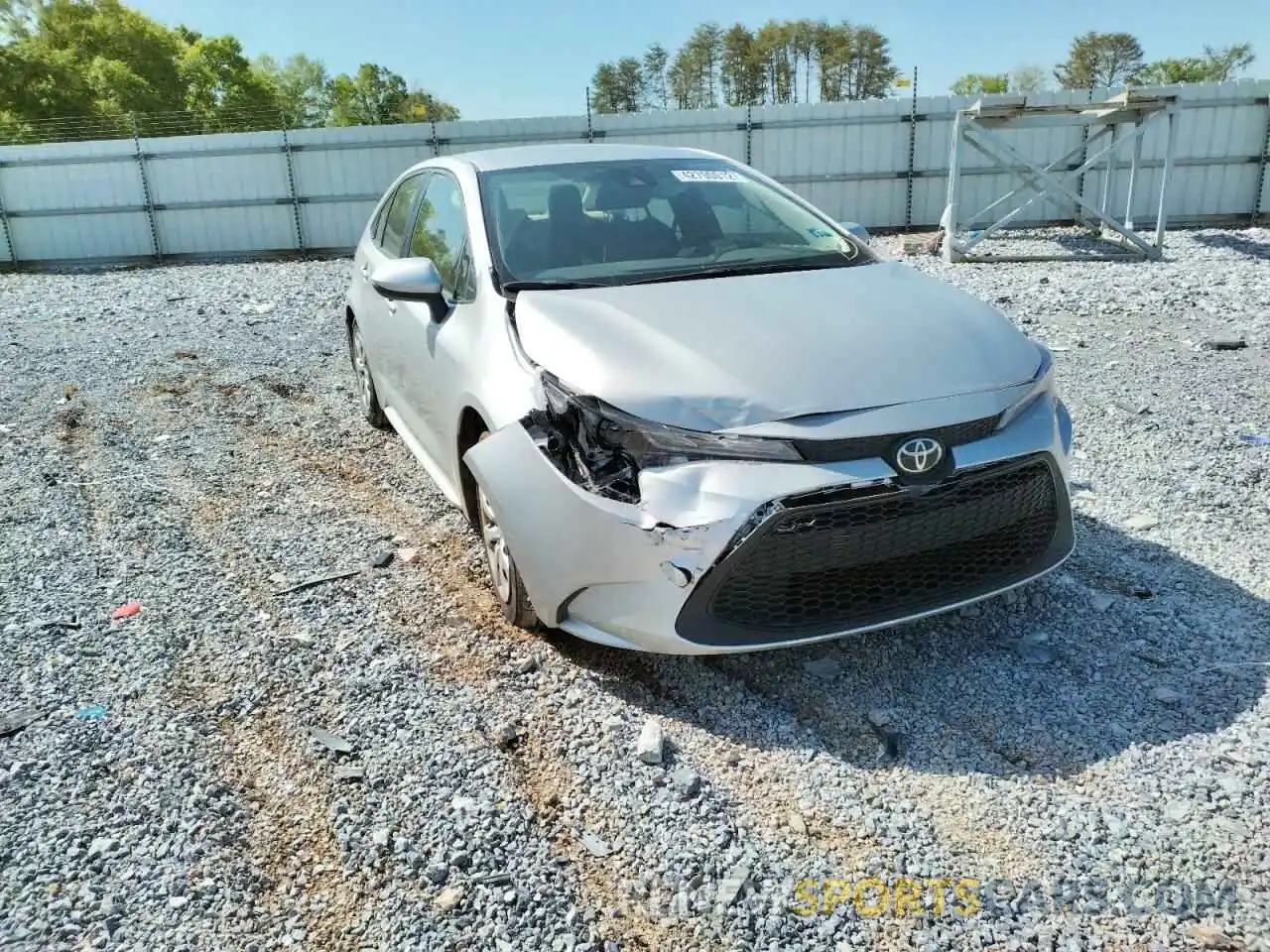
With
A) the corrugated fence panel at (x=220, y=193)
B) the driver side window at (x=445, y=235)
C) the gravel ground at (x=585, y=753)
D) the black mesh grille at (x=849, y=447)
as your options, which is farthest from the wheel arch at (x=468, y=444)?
the corrugated fence panel at (x=220, y=193)

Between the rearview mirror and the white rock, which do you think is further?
the rearview mirror

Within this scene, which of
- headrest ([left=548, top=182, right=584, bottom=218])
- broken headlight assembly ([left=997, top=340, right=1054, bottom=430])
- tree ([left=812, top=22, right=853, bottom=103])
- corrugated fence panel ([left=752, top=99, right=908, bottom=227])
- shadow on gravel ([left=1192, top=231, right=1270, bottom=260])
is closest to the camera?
broken headlight assembly ([left=997, top=340, right=1054, bottom=430])

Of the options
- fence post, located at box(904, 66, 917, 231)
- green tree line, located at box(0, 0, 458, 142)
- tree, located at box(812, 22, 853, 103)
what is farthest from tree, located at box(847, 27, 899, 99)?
fence post, located at box(904, 66, 917, 231)

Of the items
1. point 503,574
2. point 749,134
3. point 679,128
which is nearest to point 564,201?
point 503,574

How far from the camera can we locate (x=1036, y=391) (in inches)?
119

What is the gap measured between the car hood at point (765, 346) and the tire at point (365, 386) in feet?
8.78

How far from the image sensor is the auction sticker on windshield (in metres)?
4.32

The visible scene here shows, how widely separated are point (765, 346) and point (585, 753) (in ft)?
4.26

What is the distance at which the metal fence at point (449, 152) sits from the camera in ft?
53.6

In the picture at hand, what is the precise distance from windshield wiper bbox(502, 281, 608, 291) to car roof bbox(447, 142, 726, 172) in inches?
38.5

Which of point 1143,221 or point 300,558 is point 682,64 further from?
point 300,558

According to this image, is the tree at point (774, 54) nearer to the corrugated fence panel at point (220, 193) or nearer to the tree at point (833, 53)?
the tree at point (833, 53)

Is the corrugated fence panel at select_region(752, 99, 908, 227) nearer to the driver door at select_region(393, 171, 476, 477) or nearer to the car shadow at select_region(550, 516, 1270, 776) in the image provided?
the driver door at select_region(393, 171, 476, 477)

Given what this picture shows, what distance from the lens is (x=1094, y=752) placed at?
2.67m
